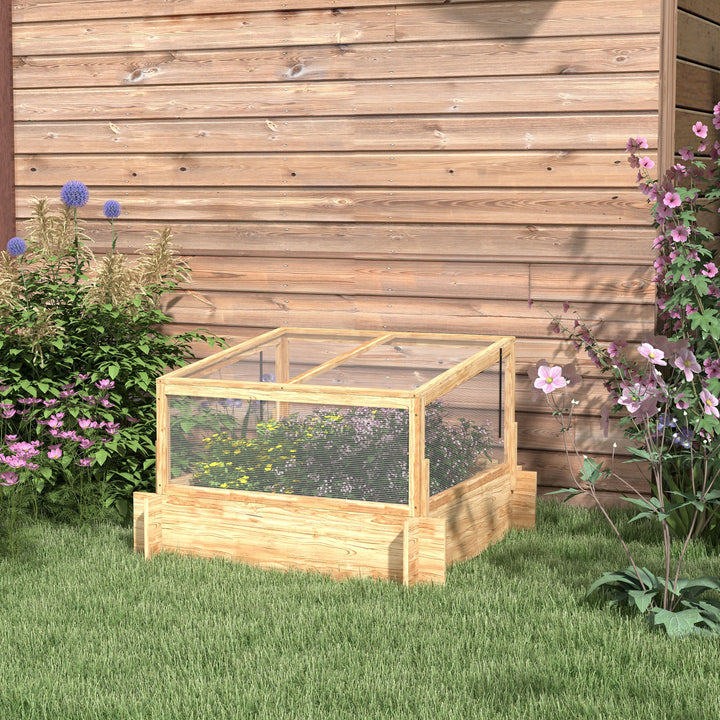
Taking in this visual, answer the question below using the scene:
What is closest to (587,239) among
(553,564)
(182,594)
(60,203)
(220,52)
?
(553,564)

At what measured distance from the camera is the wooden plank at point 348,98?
5758 millimetres

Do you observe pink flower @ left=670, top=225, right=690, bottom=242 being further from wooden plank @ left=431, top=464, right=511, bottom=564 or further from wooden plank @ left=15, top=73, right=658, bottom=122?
wooden plank @ left=431, top=464, right=511, bottom=564

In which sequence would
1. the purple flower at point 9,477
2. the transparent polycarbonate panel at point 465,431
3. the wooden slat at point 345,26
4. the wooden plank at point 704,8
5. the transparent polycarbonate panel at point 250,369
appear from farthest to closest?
the wooden plank at point 704,8, the wooden slat at point 345,26, the transparent polycarbonate panel at point 250,369, the purple flower at point 9,477, the transparent polycarbonate panel at point 465,431

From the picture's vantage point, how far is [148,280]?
6406 millimetres

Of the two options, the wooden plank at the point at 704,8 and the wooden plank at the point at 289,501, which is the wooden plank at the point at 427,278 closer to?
the wooden plank at the point at 704,8

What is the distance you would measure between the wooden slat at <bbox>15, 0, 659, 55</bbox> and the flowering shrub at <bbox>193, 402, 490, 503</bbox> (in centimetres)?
235

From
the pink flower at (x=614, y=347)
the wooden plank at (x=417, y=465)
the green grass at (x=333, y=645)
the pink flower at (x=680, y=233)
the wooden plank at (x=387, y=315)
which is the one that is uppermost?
the pink flower at (x=680, y=233)

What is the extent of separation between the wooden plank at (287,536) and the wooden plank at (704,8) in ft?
11.2

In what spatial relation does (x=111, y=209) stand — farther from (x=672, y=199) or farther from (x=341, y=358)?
(x=672, y=199)

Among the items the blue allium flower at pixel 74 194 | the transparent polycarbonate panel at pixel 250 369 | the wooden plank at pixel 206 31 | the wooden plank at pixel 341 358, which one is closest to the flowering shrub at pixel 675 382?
the wooden plank at pixel 341 358

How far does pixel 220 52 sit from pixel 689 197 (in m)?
2.99

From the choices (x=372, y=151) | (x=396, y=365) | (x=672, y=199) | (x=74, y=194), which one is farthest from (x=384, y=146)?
(x=74, y=194)

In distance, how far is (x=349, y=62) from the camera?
6.21 meters

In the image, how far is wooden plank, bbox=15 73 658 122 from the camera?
5.76m
